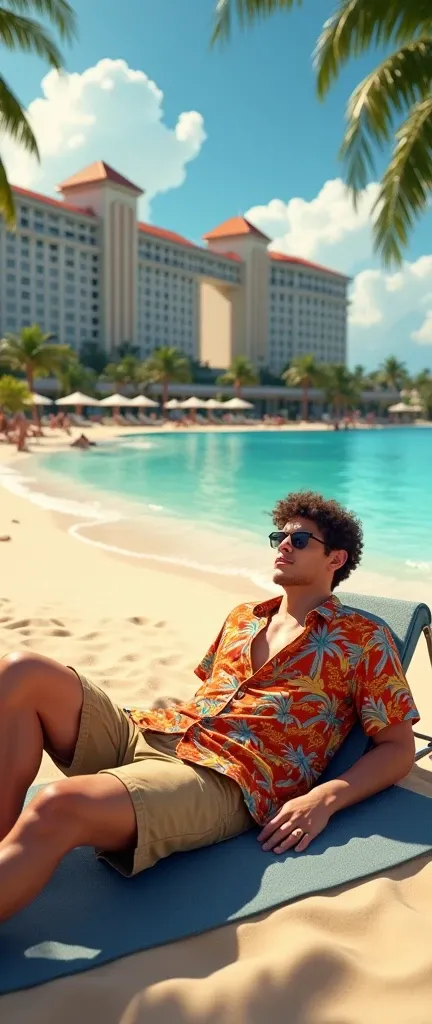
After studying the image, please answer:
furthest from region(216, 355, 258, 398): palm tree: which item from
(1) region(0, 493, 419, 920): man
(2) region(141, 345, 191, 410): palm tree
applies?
(1) region(0, 493, 419, 920): man

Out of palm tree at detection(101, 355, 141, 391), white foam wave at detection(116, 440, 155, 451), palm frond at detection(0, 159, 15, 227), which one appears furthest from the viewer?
palm tree at detection(101, 355, 141, 391)

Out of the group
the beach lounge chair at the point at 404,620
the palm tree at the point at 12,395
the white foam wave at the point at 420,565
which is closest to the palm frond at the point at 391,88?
the white foam wave at the point at 420,565

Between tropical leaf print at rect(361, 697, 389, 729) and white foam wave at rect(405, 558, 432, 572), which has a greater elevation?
tropical leaf print at rect(361, 697, 389, 729)

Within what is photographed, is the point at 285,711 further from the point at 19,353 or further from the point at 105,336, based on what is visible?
the point at 105,336

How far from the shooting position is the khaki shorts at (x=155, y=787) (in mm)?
2018

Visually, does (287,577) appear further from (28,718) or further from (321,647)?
(28,718)

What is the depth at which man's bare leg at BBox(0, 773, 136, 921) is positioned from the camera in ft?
5.69

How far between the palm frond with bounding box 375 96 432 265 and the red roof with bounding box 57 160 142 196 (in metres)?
79.0

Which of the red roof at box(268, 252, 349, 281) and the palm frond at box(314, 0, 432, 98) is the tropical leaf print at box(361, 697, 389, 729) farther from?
the red roof at box(268, 252, 349, 281)

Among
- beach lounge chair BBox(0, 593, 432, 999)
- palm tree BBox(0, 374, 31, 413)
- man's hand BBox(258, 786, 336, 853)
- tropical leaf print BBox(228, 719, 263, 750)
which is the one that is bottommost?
beach lounge chair BBox(0, 593, 432, 999)

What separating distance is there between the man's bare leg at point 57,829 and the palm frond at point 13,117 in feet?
38.4

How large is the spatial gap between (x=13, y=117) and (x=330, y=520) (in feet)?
36.4

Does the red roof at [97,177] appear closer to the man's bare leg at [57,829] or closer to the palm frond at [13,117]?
the palm frond at [13,117]

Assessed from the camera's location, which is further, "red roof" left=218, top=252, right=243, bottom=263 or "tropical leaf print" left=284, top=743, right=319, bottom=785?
"red roof" left=218, top=252, right=243, bottom=263
